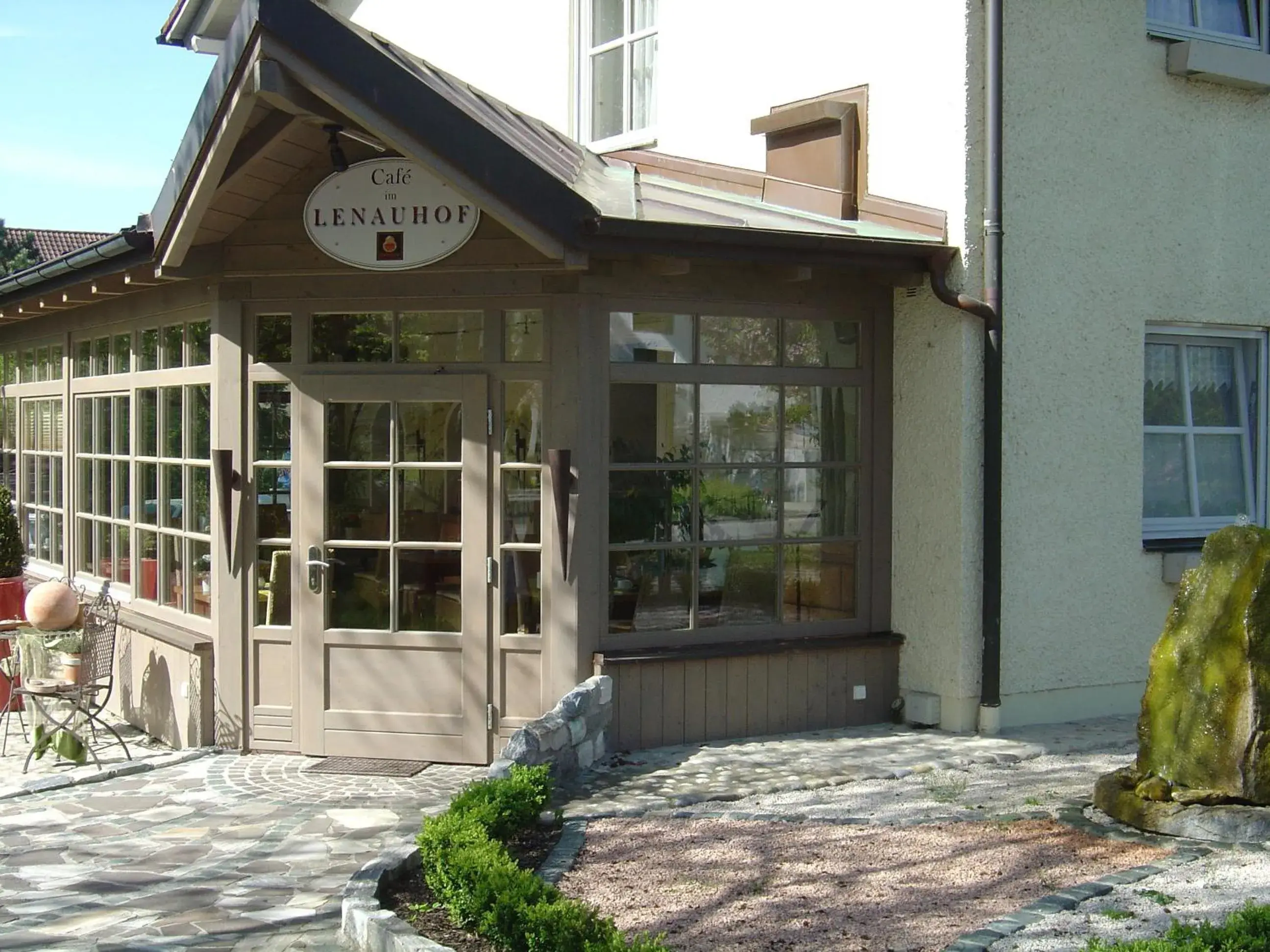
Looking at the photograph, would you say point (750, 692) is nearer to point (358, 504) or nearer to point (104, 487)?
point (358, 504)

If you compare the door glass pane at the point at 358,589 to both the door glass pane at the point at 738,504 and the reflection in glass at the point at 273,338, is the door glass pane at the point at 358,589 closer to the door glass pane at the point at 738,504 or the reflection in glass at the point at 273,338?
the reflection in glass at the point at 273,338

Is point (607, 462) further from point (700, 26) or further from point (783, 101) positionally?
point (700, 26)

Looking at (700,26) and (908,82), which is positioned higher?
(700,26)

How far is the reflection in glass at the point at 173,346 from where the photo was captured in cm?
891

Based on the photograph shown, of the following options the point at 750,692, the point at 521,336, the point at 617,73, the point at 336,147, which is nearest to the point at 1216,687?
the point at 750,692

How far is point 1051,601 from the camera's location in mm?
8375

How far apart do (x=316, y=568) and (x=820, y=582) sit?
3.01m

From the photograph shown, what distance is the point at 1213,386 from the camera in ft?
30.8

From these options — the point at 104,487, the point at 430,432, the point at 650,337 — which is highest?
the point at 650,337

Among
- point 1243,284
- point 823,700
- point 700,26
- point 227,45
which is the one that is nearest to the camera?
point 227,45

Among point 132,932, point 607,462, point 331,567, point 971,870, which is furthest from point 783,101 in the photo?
point 132,932

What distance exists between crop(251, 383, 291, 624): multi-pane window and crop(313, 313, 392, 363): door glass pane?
393 mm

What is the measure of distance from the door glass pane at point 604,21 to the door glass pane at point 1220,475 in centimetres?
560

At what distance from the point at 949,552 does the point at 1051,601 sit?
83 centimetres
